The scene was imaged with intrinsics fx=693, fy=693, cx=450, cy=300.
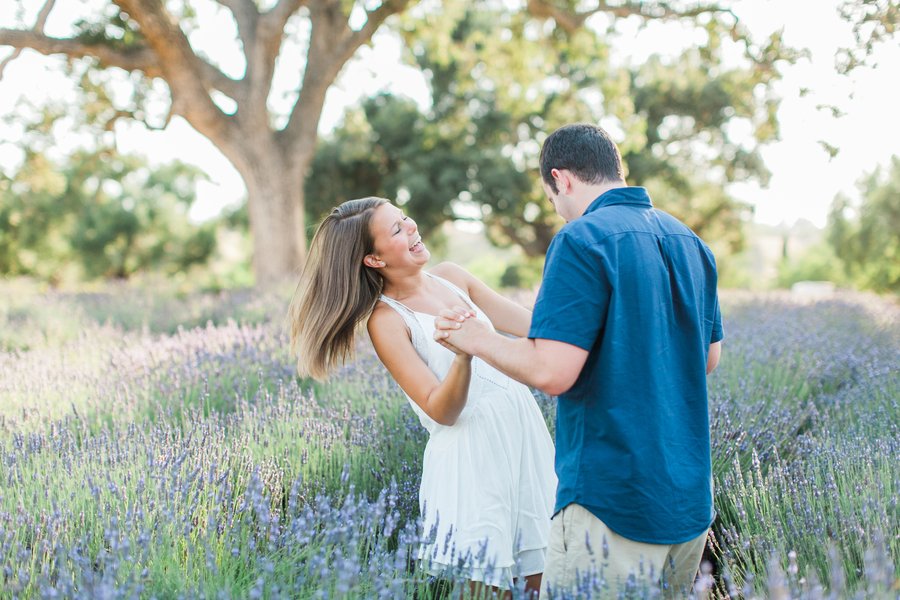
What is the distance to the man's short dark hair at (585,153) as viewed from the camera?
1919 mm

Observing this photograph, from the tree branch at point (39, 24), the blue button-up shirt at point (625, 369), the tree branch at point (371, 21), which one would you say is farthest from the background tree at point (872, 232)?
the blue button-up shirt at point (625, 369)

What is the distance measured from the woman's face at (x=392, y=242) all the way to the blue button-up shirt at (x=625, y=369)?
0.89 m

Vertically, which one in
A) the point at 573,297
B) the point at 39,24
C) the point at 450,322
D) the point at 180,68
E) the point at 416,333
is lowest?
the point at 416,333

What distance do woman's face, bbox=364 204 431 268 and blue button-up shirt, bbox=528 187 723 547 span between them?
89cm

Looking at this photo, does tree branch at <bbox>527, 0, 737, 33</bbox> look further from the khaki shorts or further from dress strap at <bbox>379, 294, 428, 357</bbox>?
the khaki shorts

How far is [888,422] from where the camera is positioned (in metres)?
3.37

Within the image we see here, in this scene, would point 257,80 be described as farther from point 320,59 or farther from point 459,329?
point 459,329

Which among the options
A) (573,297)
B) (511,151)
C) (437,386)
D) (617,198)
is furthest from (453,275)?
(511,151)

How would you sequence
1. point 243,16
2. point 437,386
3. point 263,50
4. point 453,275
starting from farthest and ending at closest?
point 243,16 → point 263,50 → point 453,275 → point 437,386

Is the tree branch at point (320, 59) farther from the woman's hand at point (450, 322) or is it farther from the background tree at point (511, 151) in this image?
the woman's hand at point (450, 322)

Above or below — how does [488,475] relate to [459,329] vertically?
below

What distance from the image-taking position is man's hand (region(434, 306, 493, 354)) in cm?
190

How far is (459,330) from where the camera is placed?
195cm

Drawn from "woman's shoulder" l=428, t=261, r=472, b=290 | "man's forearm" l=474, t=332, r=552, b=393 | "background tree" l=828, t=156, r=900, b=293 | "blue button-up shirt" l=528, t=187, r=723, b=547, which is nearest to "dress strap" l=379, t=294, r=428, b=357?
"woman's shoulder" l=428, t=261, r=472, b=290
